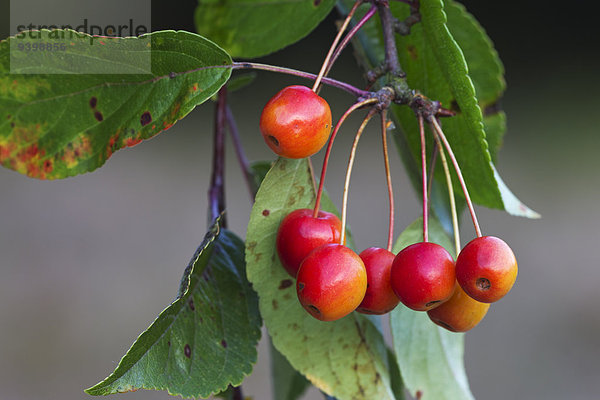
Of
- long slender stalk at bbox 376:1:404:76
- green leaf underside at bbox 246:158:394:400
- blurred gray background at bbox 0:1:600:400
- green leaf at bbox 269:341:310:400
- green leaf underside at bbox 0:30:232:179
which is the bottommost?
blurred gray background at bbox 0:1:600:400

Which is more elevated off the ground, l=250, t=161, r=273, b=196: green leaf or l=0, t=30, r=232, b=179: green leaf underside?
l=0, t=30, r=232, b=179: green leaf underside

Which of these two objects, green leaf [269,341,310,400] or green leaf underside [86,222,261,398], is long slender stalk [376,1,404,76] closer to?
green leaf underside [86,222,261,398]

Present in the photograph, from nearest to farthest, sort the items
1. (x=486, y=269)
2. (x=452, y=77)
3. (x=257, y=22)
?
1. (x=486, y=269)
2. (x=452, y=77)
3. (x=257, y=22)

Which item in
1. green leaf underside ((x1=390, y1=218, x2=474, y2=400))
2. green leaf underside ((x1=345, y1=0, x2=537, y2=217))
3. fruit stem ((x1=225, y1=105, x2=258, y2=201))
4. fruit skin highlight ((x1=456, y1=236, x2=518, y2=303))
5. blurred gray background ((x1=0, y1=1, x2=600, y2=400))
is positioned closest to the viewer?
fruit skin highlight ((x1=456, y1=236, x2=518, y2=303))

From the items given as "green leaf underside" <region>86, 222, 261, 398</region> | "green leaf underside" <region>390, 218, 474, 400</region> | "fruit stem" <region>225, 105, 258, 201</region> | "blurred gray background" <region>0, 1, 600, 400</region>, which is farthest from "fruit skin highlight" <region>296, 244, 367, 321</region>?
"blurred gray background" <region>0, 1, 600, 400</region>

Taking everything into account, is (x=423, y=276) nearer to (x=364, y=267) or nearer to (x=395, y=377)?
(x=364, y=267)

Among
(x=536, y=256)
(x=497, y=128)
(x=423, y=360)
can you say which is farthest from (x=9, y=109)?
(x=536, y=256)

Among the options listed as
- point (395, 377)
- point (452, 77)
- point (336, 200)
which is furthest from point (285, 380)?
point (336, 200)
